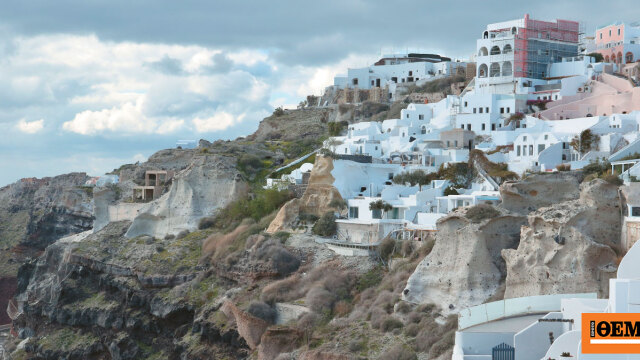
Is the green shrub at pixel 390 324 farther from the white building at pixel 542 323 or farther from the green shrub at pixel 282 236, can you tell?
the green shrub at pixel 282 236

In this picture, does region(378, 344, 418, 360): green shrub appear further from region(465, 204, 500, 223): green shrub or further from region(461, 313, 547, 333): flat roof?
region(461, 313, 547, 333): flat roof

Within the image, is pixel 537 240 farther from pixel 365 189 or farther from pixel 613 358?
pixel 365 189

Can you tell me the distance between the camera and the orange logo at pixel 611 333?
49.6 ft

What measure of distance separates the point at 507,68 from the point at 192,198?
2063 cm

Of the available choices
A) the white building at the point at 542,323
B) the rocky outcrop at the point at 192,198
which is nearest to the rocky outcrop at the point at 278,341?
the white building at the point at 542,323

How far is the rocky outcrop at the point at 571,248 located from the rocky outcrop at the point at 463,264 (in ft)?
5.51

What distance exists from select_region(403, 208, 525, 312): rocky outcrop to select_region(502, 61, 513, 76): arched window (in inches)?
916

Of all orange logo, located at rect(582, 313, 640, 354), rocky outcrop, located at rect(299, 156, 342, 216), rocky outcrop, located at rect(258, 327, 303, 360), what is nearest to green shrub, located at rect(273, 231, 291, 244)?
rocky outcrop, located at rect(299, 156, 342, 216)

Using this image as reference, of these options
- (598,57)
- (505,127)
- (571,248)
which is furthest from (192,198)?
(571,248)

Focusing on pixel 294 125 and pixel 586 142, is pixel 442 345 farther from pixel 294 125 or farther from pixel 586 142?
pixel 294 125

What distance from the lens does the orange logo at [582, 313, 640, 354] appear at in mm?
15109

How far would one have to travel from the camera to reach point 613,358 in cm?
1504

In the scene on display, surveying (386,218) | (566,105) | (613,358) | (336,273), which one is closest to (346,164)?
(386,218)

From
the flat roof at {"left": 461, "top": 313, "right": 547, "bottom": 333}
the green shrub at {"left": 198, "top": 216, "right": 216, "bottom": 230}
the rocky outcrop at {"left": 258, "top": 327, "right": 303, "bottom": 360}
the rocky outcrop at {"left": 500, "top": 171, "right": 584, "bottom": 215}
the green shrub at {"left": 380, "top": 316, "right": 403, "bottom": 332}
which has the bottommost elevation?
the rocky outcrop at {"left": 258, "top": 327, "right": 303, "bottom": 360}
